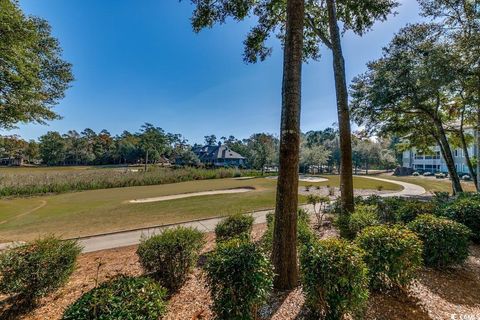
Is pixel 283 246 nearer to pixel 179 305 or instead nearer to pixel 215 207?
pixel 179 305

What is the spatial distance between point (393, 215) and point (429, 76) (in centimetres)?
784

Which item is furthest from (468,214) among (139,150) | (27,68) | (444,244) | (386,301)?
(139,150)

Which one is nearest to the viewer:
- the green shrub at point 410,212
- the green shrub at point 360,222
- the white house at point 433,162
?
the green shrub at point 360,222

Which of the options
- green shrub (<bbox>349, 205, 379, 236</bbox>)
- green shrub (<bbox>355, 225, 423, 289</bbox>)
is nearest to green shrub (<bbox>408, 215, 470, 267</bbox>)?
green shrub (<bbox>349, 205, 379, 236</bbox>)

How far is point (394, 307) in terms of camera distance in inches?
114

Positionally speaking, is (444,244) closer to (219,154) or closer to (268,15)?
(268,15)

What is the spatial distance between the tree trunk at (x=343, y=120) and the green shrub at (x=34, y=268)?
6385 mm

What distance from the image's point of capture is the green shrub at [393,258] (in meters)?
2.98

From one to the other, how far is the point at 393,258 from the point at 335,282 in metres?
1.17

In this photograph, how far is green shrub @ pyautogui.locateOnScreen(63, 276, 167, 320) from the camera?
1.94 meters

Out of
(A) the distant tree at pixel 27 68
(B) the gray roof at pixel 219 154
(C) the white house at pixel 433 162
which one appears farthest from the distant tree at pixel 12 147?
(C) the white house at pixel 433 162

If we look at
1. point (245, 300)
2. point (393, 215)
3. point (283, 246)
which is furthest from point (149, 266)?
point (393, 215)

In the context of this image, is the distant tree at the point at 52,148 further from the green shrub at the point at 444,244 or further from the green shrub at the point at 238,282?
the green shrub at the point at 444,244

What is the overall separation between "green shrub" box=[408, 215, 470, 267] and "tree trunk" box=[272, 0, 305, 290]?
2.72 m
